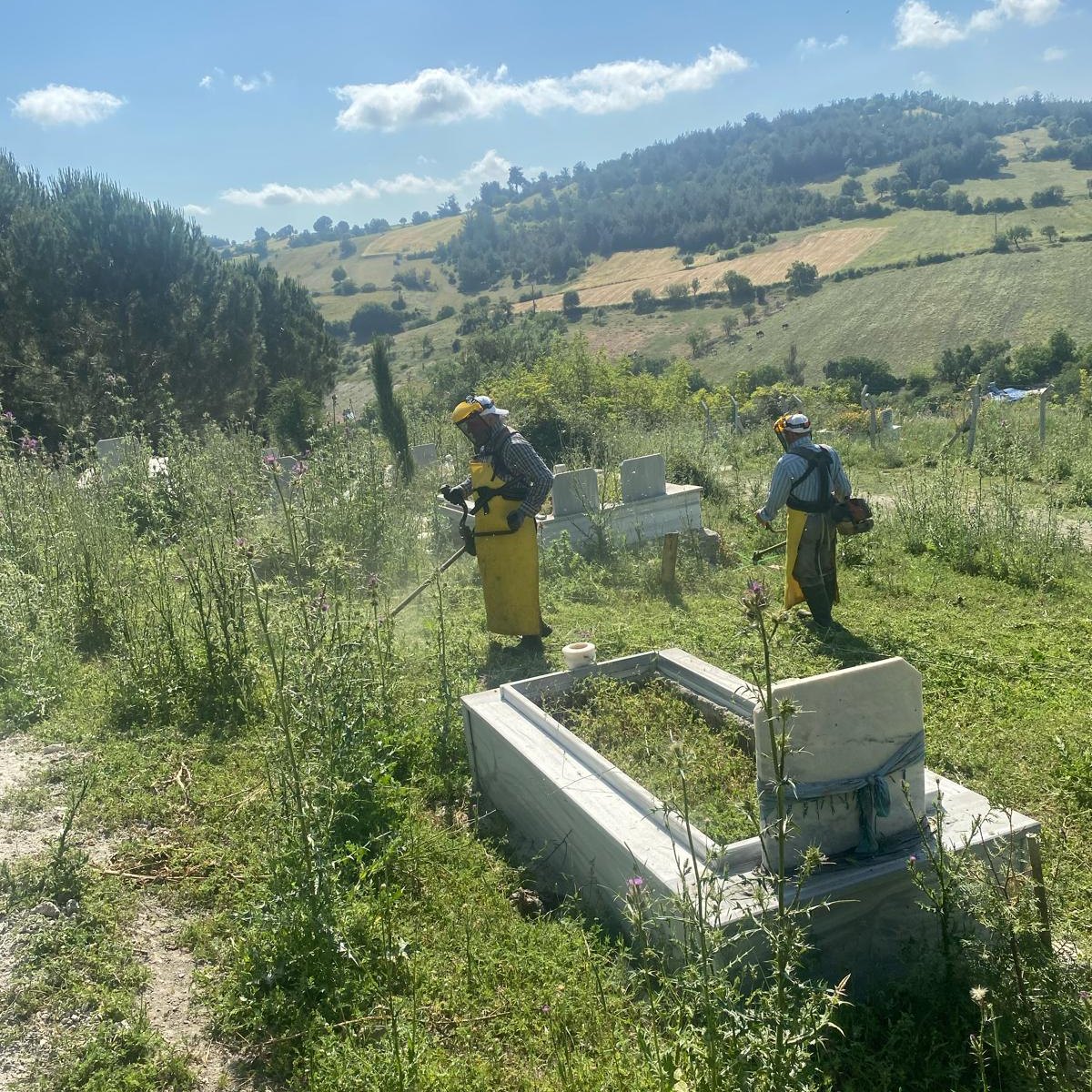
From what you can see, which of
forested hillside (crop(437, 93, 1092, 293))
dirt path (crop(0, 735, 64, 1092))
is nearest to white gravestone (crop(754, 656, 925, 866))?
dirt path (crop(0, 735, 64, 1092))

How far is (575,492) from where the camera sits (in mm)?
9961

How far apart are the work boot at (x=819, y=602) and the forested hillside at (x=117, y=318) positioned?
1539cm

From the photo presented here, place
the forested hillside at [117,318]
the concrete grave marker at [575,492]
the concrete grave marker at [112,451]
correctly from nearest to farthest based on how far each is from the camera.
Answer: the concrete grave marker at [575,492]
the concrete grave marker at [112,451]
the forested hillside at [117,318]

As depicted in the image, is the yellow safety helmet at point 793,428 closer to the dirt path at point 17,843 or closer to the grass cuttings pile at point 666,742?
the grass cuttings pile at point 666,742

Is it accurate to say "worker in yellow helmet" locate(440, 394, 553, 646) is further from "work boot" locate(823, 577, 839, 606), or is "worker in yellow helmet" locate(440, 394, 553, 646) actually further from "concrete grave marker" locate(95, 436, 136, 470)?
"concrete grave marker" locate(95, 436, 136, 470)

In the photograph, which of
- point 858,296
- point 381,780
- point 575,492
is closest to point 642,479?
point 575,492

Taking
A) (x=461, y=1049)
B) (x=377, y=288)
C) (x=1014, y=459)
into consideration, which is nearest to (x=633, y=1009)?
(x=461, y=1049)

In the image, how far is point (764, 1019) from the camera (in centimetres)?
230

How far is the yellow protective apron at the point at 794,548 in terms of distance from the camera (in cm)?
709

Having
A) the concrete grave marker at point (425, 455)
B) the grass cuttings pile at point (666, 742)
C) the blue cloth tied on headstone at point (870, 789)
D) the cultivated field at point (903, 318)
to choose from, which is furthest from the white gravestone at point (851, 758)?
the cultivated field at point (903, 318)

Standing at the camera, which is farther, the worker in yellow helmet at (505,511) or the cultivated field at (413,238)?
the cultivated field at (413,238)

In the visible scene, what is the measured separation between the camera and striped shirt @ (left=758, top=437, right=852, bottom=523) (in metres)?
6.90

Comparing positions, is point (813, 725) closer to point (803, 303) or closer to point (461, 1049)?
point (461, 1049)

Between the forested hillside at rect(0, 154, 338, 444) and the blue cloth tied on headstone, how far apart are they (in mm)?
18533
